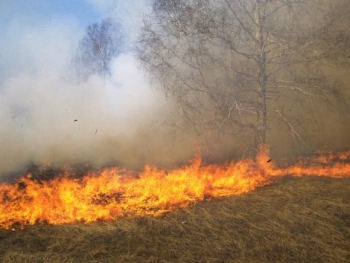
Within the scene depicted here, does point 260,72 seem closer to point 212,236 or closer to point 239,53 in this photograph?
point 239,53

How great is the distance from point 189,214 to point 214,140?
4.63 meters

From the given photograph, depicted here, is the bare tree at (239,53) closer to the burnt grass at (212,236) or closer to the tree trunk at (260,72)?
the tree trunk at (260,72)

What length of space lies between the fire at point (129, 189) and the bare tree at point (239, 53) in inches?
47.5

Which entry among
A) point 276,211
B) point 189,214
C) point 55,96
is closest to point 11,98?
point 55,96

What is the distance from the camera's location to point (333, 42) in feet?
26.2

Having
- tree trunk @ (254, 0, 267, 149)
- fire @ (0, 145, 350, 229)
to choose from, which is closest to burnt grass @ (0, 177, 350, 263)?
fire @ (0, 145, 350, 229)

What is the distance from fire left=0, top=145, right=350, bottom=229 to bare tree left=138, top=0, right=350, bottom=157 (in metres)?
1.21

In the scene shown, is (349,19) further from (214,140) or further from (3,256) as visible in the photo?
(3,256)

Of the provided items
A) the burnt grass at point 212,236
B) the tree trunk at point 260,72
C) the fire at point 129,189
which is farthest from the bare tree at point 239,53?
the burnt grass at point 212,236

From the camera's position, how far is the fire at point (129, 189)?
5.57 meters

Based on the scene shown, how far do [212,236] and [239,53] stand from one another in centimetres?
535

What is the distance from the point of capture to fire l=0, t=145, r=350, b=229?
5574mm

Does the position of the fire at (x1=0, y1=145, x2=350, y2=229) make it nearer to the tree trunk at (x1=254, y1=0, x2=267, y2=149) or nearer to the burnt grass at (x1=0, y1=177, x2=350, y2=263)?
the burnt grass at (x1=0, y1=177, x2=350, y2=263)

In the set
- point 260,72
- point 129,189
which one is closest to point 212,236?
point 129,189
